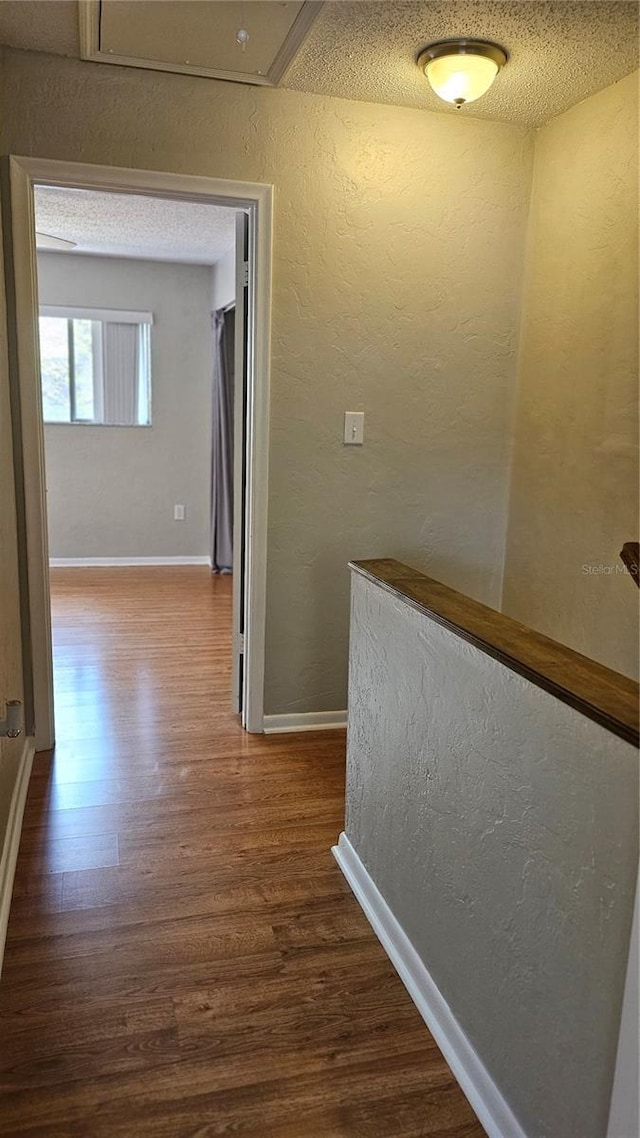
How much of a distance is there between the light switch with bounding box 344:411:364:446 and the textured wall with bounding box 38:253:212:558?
11.7 ft

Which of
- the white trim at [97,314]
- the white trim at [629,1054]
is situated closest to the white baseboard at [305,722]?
the white trim at [629,1054]

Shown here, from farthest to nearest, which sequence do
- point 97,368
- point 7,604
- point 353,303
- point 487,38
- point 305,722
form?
point 97,368, point 305,722, point 353,303, point 7,604, point 487,38

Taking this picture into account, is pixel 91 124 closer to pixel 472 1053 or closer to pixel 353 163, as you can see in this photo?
pixel 353 163

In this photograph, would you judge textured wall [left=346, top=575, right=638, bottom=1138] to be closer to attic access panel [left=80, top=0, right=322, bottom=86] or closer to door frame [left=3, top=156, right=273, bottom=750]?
door frame [left=3, top=156, right=273, bottom=750]

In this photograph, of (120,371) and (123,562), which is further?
(123,562)

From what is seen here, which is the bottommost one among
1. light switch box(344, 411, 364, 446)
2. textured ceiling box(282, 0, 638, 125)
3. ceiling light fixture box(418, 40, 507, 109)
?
light switch box(344, 411, 364, 446)

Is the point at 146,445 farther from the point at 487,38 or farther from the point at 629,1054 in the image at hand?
the point at 629,1054

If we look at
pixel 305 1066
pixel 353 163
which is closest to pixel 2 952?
pixel 305 1066

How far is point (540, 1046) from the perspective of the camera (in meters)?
1.22

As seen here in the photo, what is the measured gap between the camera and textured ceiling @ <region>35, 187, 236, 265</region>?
4.11 metres

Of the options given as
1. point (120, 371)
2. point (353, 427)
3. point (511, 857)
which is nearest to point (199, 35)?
point (353, 427)

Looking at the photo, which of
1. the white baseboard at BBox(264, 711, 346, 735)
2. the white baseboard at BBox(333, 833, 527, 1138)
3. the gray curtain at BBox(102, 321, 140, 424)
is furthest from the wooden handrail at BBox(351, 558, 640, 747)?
the gray curtain at BBox(102, 321, 140, 424)

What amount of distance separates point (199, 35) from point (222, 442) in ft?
12.4

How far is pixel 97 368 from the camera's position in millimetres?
6043
